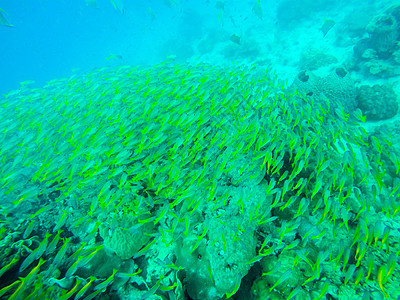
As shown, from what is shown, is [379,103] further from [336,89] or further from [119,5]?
[119,5]

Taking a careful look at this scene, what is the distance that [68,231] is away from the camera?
4.49 m

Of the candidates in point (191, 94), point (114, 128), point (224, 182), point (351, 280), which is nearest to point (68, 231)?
point (114, 128)

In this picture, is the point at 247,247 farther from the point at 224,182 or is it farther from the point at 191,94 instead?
the point at 191,94

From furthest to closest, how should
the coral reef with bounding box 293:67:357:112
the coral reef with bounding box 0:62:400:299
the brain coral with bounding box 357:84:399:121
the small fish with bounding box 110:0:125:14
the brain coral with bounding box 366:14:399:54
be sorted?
the small fish with bounding box 110:0:125:14
the brain coral with bounding box 366:14:399:54
the coral reef with bounding box 293:67:357:112
the brain coral with bounding box 357:84:399:121
the coral reef with bounding box 0:62:400:299

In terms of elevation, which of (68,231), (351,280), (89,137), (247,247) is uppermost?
(89,137)

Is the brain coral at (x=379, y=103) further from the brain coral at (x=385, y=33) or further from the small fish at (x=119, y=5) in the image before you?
the small fish at (x=119, y=5)

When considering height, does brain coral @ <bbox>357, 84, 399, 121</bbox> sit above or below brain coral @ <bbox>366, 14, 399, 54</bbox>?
below

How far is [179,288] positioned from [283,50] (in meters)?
17.0

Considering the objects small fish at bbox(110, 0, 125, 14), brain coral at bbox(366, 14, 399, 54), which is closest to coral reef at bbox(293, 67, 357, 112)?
brain coral at bbox(366, 14, 399, 54)

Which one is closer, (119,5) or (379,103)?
(379,103)

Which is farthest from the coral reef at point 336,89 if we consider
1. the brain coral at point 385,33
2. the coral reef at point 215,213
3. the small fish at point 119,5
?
the small fish at point 119,5

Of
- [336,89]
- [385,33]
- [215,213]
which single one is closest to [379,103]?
[336,89]

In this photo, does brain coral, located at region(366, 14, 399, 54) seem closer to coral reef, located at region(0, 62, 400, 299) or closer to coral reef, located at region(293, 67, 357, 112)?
coral reef, located at region(293, 67, 357, 112)

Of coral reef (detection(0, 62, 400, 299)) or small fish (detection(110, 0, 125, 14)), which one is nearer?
coral reef (detection(0, 62, 400, 299))
